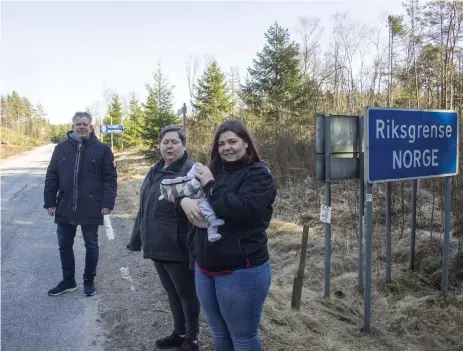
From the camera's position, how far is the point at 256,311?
7.06ft

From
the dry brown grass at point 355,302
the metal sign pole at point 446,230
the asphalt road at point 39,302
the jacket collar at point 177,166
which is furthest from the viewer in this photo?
the metal sign pole at point 446,230

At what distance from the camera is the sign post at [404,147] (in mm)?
3525

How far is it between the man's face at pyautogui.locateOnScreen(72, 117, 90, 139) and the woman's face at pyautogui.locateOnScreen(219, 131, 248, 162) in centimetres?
257

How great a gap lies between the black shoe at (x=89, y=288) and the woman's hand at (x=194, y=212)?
2572mm

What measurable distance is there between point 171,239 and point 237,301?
2.84 feet

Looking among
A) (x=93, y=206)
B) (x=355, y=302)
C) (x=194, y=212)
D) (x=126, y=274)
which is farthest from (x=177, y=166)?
(x=355, y=302)

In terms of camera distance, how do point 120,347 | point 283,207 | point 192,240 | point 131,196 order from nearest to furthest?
1. point 192,240
2. point 120,347
3. point 283,207
4. point 131,196

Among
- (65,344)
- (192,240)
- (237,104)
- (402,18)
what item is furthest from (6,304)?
(402,18)

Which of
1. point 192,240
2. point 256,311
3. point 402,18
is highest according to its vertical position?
point 402,18

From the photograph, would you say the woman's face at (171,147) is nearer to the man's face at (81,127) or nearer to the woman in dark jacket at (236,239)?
the woman in dark jacket at (236,239)

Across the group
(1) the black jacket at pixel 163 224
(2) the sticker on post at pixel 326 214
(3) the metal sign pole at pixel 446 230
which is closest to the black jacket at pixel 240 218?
(1) the black jacket at pixel 163 224

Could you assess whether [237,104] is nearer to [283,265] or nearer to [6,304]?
[283,265]

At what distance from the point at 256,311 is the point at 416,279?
3.71 meters

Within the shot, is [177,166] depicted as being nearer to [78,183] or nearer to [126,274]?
[78,183]
